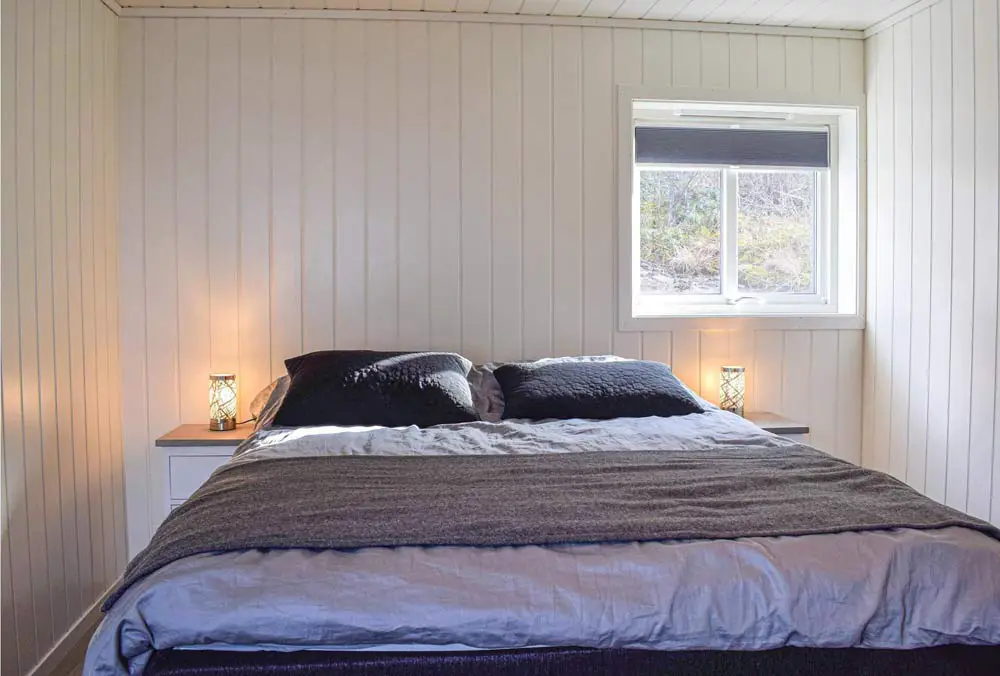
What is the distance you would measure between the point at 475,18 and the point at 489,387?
59.9 inches

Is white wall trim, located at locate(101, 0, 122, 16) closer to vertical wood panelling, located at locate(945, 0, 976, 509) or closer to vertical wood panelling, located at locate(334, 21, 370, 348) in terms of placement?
vertical wood panelling, located at locate(334, 21, 370, 348)

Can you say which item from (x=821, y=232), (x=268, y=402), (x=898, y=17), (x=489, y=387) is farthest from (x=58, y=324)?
(x=898, y=17)

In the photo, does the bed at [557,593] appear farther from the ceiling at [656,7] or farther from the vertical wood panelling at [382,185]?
the ceiling at [656,7]

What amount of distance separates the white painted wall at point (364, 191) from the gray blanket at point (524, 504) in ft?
4.23

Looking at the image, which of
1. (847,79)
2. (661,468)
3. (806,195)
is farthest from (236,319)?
(847,79)

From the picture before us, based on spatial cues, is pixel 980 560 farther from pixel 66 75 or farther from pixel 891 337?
pixel 66 75

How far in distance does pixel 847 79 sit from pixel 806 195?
0.52 metres

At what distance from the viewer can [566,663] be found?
131 cm

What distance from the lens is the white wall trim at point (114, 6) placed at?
2.90 meters

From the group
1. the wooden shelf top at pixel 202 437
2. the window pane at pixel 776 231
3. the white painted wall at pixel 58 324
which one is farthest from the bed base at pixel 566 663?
the window pane at pixel 776 231

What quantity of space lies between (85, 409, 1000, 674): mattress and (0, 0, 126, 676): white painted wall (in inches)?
45.5

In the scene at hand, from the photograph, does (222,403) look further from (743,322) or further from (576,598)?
(743,322)

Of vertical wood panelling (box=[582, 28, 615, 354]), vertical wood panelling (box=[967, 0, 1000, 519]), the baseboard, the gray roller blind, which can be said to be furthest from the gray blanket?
the gray roller blind

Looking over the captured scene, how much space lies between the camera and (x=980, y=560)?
4.53 feet
